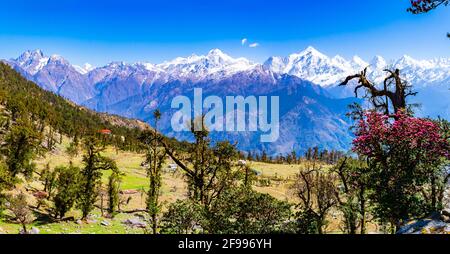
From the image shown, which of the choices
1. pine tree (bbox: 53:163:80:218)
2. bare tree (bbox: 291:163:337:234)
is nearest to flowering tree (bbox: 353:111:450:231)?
bare tree (bbox: 291:163:337:234)

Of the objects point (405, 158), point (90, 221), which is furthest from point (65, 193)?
point (405, 158)

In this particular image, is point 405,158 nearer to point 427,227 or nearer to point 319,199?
point 427,227

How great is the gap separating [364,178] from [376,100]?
8.23 metres

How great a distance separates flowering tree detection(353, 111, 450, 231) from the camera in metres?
18.6

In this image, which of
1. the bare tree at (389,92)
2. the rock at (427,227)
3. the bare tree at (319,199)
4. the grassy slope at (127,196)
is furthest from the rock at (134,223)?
the rock at (427,227)

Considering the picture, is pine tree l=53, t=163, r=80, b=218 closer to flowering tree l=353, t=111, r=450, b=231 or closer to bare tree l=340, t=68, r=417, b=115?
bare tree l=340, t=68, r=417, b=115

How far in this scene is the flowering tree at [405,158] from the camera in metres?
18.6

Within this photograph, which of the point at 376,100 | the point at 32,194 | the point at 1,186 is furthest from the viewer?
the point at 32,194

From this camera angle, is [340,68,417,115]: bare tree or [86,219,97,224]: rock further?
[86,219,97,224]: rock
